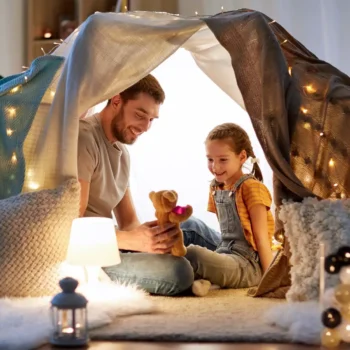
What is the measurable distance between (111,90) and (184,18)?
1.11 ft

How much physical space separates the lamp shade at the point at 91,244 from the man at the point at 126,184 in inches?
11.5

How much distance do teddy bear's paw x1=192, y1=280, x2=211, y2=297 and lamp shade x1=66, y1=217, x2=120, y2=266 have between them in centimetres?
41

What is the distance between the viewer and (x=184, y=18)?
8.72 feet

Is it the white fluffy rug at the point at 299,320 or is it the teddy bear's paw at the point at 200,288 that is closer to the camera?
the white fluffy rug at the point at 299,320

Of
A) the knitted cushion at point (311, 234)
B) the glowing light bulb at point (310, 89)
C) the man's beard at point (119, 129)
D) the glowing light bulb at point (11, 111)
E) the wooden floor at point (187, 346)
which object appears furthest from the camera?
the man's beard at point (119, 129)

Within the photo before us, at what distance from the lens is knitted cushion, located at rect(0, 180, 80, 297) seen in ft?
7.88

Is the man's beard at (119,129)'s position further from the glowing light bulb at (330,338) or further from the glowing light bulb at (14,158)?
the glowing light bulb at (330,338)

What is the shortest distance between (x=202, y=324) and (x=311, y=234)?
0.44m

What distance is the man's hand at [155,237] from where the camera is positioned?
2721 millimetres

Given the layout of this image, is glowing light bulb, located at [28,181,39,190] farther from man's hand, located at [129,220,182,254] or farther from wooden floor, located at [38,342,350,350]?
wooden floor, located at [38,342,350,350]

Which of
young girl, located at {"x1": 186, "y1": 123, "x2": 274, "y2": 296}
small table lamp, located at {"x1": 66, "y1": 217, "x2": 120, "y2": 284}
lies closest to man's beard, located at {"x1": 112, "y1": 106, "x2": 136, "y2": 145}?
young girl, located at {"x1": 186, "y1": 123, "x2": 274, "y2": 296}

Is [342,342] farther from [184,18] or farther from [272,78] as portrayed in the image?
[184,18]

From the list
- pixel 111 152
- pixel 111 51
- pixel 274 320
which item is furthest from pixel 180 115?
pixel 274 320

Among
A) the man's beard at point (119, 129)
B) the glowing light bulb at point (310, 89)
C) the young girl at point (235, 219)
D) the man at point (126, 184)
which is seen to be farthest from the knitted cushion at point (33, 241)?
the glowing light bulb at point (310, 89)
